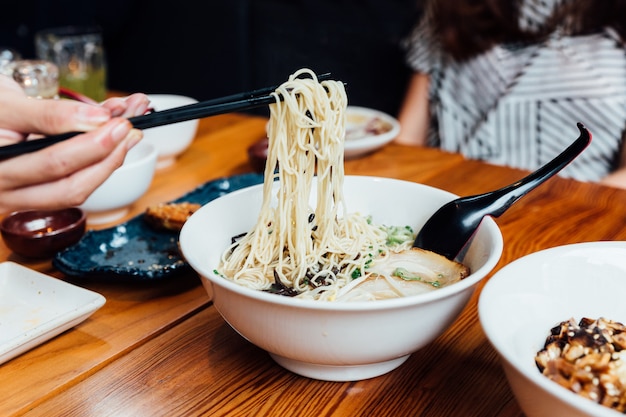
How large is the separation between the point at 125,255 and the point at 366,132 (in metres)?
1.05

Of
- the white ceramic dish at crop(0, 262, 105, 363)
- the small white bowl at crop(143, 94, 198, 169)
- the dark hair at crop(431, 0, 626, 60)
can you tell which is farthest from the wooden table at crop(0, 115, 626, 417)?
the dark hair at crop(431, 0, 626, 60)

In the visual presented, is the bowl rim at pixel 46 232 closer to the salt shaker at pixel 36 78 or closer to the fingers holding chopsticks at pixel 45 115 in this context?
the fingers holding chopsticks at pixel 45 115

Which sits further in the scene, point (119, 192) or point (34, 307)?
point (119, 192)

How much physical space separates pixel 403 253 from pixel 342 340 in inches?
11.0

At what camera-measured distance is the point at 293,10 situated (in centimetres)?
329

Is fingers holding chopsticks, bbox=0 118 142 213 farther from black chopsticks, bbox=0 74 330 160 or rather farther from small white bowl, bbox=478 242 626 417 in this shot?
small white bowl, bbox=478 242 626 417

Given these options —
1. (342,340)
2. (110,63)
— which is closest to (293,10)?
(110,63)

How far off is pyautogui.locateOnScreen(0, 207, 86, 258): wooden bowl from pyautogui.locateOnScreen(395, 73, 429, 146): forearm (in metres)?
1.71

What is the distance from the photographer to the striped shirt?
2277 millimetres

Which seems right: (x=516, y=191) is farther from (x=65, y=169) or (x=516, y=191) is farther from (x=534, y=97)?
(x=534, y=97)

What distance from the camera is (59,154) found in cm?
89

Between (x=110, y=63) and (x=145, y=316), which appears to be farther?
(x=110, y=63)

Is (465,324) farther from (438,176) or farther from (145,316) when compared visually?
(438,176)

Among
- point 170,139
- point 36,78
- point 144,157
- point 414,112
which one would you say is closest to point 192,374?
point 144,157
